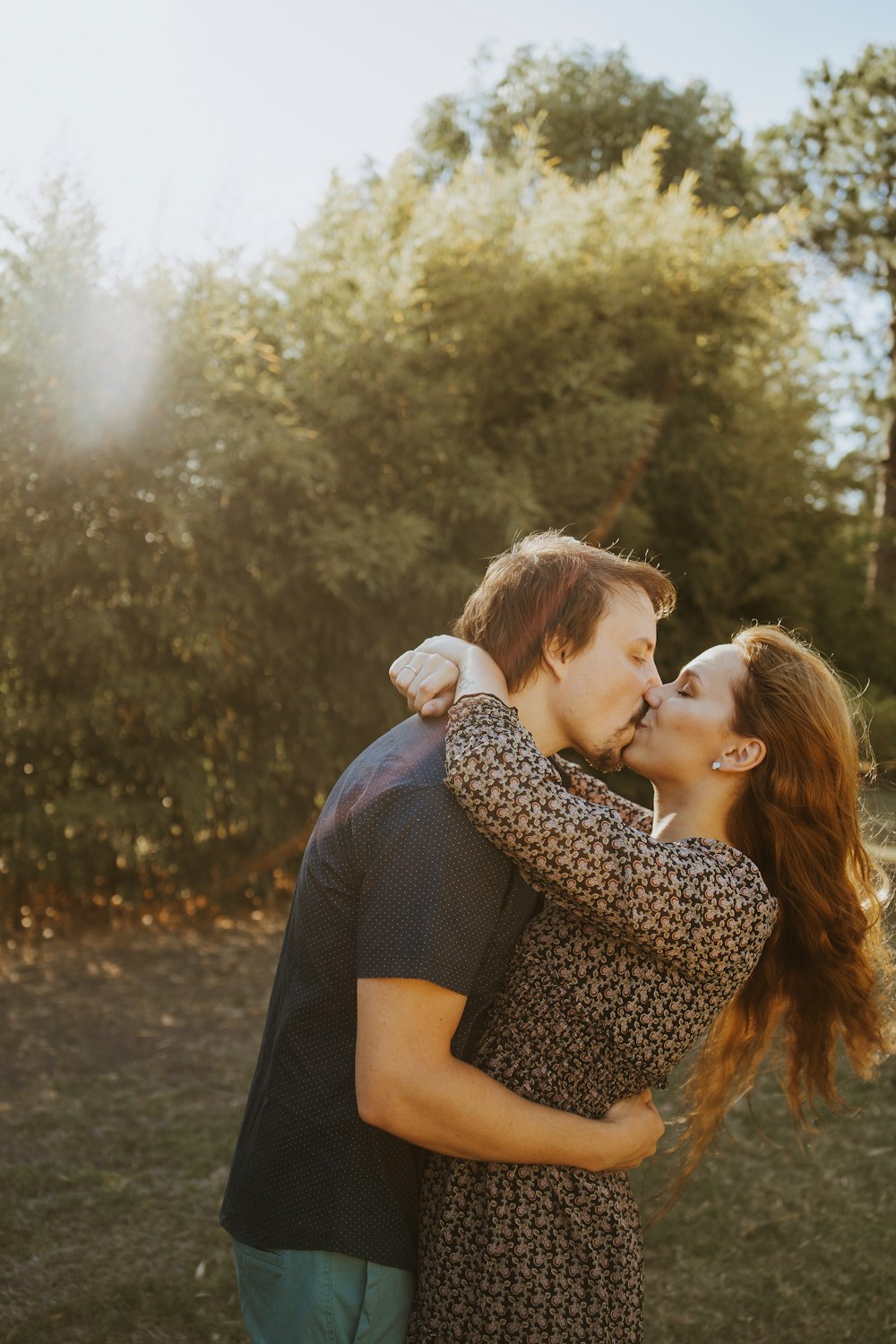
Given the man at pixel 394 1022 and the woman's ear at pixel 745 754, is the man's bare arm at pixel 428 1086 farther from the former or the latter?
the woman's ear at pixel 745 754

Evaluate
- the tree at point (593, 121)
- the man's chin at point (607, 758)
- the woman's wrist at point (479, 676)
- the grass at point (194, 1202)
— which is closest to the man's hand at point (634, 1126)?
the man's chin at point (607, 758)

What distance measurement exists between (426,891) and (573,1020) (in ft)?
1.12

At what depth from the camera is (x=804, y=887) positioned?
1.78 m

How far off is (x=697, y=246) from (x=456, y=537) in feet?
9.56

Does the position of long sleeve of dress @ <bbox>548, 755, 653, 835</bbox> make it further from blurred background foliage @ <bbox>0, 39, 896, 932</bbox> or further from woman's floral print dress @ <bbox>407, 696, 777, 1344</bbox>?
blurred background foliage @ <bbox>0, 39, 896, 932</bbox>

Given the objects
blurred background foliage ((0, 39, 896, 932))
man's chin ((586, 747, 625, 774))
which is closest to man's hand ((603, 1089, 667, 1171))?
man's chin ((586, 747, 625, 774))

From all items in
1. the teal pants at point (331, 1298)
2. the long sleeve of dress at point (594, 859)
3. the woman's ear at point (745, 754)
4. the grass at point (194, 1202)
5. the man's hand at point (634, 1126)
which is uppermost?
the woman's ear at point (745, 754)

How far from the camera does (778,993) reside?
1976 millimetres

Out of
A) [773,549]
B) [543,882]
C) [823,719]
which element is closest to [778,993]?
[823,719]

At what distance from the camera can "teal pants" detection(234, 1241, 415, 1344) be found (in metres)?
1.43

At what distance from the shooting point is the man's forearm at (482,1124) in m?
1.34

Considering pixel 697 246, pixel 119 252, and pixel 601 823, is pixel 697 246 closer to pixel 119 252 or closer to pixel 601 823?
pixel 119 252

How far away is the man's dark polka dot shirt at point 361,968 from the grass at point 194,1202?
5.19 feet

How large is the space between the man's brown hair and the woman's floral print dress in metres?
0.17
